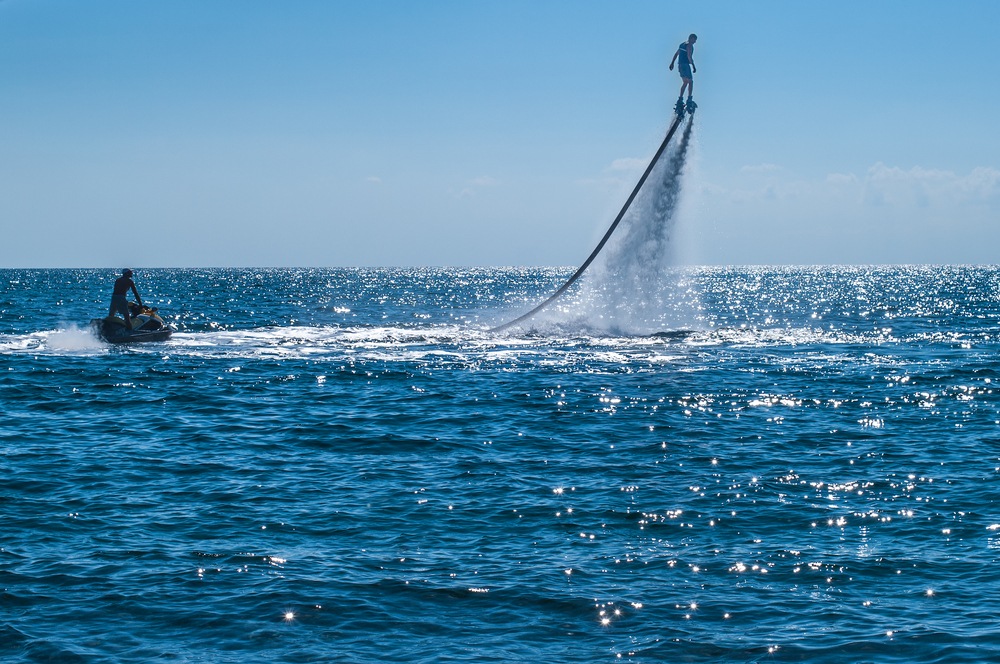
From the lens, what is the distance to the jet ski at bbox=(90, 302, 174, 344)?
38.3m

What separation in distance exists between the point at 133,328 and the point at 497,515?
2970 centimetres

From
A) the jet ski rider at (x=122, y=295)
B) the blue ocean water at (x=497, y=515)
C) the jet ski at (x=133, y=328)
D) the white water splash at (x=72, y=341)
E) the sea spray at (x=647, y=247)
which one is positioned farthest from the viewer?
the white water splash at (x=72, y=341)

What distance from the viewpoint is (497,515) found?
14766 millimetres

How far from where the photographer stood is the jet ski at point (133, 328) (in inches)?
1508

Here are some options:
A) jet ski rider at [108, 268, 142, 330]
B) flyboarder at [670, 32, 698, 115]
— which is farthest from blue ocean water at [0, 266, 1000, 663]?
flyboarder at [670, 32, 698, 115]

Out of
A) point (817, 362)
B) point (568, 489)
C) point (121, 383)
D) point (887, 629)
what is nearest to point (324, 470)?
point (568, 489)

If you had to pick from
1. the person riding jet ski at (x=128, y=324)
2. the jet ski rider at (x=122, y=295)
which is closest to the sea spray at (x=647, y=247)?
the jet ski rider at (x=122, y=295)

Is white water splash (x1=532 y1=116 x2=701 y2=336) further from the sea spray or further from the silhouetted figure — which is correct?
the silhouetted figure

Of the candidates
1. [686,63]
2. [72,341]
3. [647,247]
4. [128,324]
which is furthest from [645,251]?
[72,341]

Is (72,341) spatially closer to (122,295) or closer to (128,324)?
(128,324)

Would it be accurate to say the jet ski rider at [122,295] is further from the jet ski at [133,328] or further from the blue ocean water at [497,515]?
the blue ocean water at [497,515]

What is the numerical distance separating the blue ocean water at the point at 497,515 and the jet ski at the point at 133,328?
21.4 feet

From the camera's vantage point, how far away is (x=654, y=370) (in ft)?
107

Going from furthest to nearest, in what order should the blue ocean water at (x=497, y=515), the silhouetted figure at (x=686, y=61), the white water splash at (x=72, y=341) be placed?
the white water splash at (x=72, y=341) → the silhouetted figure at (x=686, y=61) → the blue ocean water at (x=497, y=515)
